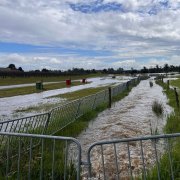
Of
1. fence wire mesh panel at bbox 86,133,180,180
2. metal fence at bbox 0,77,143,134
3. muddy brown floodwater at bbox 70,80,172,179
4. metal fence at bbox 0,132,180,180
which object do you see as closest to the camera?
metal fence at bbox 0,132,180,180

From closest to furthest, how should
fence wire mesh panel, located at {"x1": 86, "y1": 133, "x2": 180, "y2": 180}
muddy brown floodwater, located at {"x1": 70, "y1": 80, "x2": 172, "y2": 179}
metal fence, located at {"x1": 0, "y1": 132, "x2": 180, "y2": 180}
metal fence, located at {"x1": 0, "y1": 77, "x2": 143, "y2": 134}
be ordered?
1. metal fence, located at {"x1": 0, "y1": 132, "x2": 180, "y2": 180}
2. fence wire mesh panel, located at {"x1": 86, "y1": 133, "x2": 180, "y2": 180}
3. muddy brown floodwater, located at {"x1": 70, "y1": 80, "x2": 172, "y2": 179}
4. metal fence, located at {"x1": 0, "y1": 77, "x2": 143, "y2": 134}

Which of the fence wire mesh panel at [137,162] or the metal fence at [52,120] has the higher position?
the metal fence at [52,120]

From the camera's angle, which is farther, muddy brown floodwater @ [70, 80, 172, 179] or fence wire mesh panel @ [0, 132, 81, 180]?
Answer: muddy brown floodwater @ [70, 80, 172, 179]

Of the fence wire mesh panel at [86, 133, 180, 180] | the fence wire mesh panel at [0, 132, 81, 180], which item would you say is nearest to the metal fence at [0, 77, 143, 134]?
the fence wire mesh panel at [0, 132, 81, 180]

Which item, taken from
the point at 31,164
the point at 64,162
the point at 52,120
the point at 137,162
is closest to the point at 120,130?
the point at 52,120

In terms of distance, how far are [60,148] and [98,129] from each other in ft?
17.4

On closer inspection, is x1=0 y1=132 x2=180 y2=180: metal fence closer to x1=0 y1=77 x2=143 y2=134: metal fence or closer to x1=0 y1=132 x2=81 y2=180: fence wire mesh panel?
x1=0 y1=132 x2=81 y2=180: fence wire mesh panel

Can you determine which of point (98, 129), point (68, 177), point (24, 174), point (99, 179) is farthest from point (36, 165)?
point (98, 129)

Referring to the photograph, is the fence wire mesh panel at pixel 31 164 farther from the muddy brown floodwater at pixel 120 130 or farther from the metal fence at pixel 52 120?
the muddy brown floodwater at pixel 120 130

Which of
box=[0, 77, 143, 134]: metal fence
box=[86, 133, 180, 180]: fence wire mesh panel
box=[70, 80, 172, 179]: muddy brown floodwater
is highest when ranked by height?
box=[0, 77, 143, 134]: metal fence

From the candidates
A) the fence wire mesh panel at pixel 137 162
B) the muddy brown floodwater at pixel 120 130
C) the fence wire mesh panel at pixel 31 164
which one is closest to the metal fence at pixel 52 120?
the fence wire mesh panel at pixel 31 164

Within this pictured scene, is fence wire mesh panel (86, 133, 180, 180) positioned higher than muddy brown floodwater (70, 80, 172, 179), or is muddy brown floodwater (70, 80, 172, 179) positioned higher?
fence wire mesh panel (86, 133, 180, 180)

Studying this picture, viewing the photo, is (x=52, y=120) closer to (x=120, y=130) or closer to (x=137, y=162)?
(x=120, y=130)

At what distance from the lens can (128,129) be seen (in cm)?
1294
